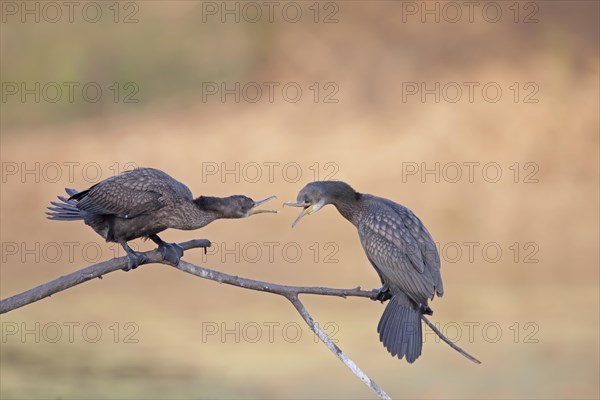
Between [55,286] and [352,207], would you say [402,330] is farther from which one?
[55,286]

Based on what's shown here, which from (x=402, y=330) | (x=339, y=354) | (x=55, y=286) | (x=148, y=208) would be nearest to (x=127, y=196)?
(x=148, y=208)

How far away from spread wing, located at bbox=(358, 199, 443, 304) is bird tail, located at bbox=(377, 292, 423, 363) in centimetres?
9

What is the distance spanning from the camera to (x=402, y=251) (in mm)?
4438

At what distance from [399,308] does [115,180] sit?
4.84 feet

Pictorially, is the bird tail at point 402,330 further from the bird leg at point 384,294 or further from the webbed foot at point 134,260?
the webbed foot at point 134,260

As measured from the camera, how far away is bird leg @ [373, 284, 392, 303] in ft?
14.9

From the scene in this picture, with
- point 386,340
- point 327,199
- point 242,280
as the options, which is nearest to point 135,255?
point 242,280

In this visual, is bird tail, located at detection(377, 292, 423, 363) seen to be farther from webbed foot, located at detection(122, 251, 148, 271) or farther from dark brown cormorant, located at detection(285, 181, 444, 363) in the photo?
webbed foot, located at detection(122, 251, 148, 271)

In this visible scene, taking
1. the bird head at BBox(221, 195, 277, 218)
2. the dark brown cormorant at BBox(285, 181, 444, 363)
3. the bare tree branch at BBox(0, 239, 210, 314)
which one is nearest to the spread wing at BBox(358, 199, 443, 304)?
the dark brown cormorant at BBox(285, 181, 444, 363)

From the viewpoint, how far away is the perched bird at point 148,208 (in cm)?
434

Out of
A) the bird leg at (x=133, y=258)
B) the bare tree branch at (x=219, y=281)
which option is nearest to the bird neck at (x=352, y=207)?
the bare tree branch at (x=219, y=281)

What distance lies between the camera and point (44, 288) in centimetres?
421

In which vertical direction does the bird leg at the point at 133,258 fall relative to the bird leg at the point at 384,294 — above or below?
above

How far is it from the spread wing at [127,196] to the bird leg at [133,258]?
16cm
